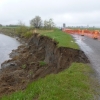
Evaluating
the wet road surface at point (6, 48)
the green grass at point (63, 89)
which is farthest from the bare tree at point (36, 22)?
the green grass at point (63, 89)

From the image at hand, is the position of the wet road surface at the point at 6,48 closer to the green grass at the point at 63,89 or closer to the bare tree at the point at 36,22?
the green grass at the point at 63,89

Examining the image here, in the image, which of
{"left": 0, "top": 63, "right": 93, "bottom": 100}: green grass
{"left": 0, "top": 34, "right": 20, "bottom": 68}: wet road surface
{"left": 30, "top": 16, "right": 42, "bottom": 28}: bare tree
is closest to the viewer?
{"left": 0, "top": 63, "right": 93, "bottom": 100}: green grass

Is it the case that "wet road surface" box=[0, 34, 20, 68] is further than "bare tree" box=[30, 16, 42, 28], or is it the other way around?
"bare tree" box=[30, 16, 42, 28]

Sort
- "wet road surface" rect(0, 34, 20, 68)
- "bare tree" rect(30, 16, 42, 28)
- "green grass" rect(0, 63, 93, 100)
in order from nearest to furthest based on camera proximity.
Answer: "green grass" rect(0, 63, 93, 100) < "wet road surface" rect(0, 34, 20, 68) < "bare tree" rect(30, 16, 42, 28)

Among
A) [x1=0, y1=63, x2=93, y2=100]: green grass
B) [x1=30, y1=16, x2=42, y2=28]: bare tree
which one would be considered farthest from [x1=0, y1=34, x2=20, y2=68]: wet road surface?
[x1=30, y1=16, x2=42, y2=28]: bare tree

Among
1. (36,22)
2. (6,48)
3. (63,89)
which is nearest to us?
(63,89)

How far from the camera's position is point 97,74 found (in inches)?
368

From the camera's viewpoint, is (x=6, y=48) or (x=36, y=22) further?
(x=36, y=22)

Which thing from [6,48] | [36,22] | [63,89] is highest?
[63,89]

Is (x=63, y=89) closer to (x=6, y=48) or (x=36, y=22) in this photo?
(x=6, y=48)

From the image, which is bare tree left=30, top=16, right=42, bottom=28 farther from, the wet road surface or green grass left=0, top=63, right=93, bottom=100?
green grass left=0, top=63, right=93, bottom=100

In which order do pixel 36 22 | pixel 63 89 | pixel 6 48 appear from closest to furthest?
pixel 63 89 < pixel 6 48 < pixel 36 22

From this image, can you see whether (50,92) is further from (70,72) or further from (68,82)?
(70,72)

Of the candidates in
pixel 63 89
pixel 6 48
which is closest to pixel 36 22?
pixel 6 48
